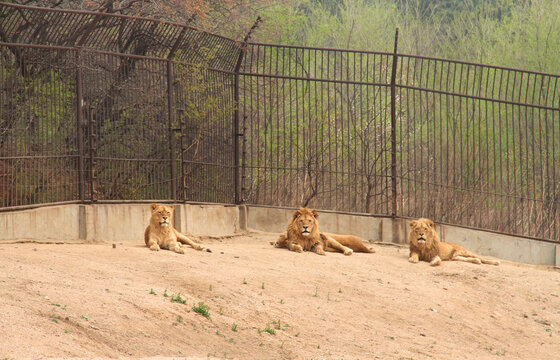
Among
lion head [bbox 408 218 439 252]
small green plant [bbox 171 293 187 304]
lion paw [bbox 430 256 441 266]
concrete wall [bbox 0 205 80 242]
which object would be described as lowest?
lion paw [bbox 430 256 441 266]

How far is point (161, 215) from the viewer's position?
1238 centimetres

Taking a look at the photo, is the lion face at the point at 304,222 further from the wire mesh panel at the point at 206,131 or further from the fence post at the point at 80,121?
the fence post at the point at 80,121

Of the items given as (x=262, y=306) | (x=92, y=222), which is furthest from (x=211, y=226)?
(x=262, y=306)

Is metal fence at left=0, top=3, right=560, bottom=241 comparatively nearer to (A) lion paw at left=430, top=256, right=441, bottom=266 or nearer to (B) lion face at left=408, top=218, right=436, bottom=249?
(B) lion face at left=408, top=218, right=436, bottom=249

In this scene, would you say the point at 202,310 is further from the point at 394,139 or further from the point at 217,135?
the point at 394,139

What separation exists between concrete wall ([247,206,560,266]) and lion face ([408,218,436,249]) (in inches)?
68.7

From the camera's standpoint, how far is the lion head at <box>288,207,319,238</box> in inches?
528

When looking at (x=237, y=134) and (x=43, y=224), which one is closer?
(x=43, y=224)

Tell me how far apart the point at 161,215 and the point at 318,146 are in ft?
15.3

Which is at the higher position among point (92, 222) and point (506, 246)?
point (92, 222)

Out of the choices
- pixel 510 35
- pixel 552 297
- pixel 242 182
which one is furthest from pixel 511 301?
pixel 510 35

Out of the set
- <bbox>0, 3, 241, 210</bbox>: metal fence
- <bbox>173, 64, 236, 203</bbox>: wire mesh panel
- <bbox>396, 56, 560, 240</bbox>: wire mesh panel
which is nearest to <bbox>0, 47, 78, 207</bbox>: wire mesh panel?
<bbox>0, 3, 241, 210</bbox>: metal fence

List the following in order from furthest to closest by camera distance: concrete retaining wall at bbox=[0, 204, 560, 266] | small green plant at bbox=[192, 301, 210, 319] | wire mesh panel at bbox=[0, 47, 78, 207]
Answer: concrete retaining wall at bbox=[0, 204, 560, 266] < wire mesh panel at bbox=[0, 47, 78, 207] < small green plant at bbox=[192, 301, 210, 319]

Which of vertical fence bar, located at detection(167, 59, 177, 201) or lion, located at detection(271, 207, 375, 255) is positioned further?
vertical fence bar, located at detection(167, 59, 177, 201)
